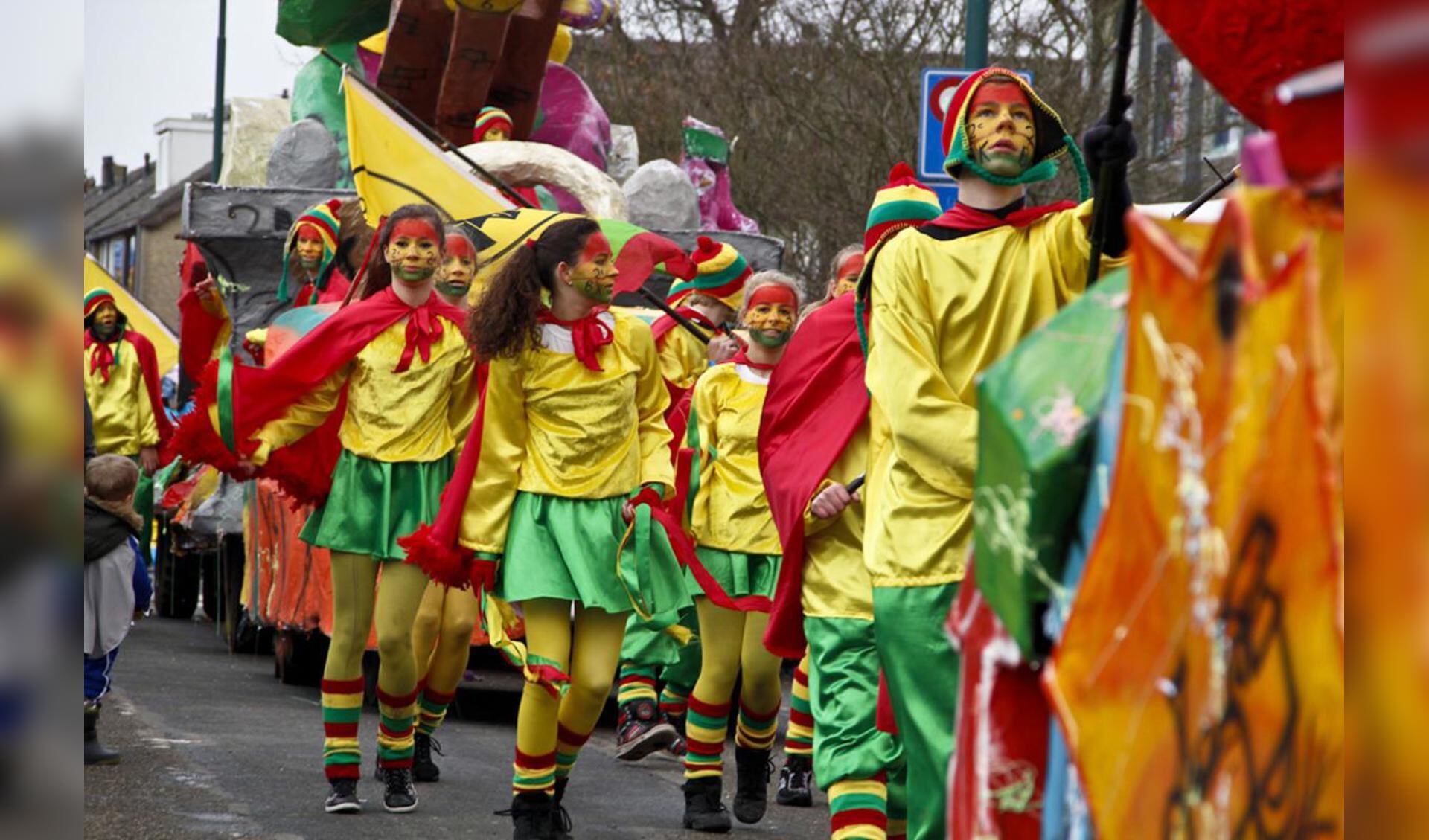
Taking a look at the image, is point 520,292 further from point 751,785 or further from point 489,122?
point 489,122

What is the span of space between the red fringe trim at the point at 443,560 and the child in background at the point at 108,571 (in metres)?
1.80

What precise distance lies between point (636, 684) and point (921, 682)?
17.7 feet

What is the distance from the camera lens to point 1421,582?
176 centimetres

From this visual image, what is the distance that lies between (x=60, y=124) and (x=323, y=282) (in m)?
10.0

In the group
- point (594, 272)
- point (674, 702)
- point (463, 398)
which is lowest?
point (674, 702)

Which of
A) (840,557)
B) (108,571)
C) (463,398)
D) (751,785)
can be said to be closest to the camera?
(840,557)

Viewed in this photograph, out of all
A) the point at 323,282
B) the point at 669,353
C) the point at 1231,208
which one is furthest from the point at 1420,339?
the point at 323,282

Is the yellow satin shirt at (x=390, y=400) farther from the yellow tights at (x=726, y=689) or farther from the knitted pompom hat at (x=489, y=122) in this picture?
the knitted pompom hat at (x=489, y=122)

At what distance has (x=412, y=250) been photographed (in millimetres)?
8672

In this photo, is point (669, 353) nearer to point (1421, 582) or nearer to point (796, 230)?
point (1421, 582)

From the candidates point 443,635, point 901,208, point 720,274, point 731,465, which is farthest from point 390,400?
point 901,208

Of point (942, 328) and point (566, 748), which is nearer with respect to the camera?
point (942, 328)

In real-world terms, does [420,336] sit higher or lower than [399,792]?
higher

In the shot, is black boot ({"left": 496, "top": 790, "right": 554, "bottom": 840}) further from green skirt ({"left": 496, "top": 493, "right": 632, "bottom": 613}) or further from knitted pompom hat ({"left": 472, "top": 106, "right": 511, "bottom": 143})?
knitted pompom hat ({"left": 472, "top": 106, "right": 511, "bottom": 143})
